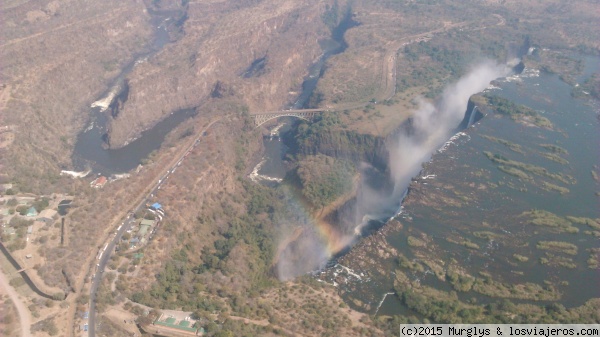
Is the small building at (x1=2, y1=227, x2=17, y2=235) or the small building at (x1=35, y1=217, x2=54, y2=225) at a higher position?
the small building at (x1=2, y1=227, x2=17, y2=235)

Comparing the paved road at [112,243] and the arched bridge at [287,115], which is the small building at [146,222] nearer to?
the paved road at [112,243]

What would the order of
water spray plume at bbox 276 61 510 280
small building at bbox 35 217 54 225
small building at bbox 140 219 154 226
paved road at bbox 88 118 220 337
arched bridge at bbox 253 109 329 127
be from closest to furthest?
1. paved road at bbox 88 118 220 337
2. small building at bbox 35 217 54 225
3. small building at bbox 140 219 154 226
4. water spray plume at bbox 276 61 510 280
5. arched bridge at bbox 253 109 329 127

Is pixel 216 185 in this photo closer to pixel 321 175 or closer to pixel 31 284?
pixel 321 175

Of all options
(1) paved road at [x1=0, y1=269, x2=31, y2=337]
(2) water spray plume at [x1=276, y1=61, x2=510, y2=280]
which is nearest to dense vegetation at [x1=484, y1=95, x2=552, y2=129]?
(2) water spray plume at [x1=276, y1=61, x2=510, y2=280]

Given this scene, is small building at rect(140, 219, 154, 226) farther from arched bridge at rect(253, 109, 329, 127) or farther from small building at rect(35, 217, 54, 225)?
arched bridge at rect(253, 109, 329, 127)

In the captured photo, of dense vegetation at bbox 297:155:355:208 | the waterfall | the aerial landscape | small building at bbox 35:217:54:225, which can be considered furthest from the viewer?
the waterfall

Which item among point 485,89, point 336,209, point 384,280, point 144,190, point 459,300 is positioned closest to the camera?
point 459,300

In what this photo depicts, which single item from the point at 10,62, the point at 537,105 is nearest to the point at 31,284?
the point at 10,62
